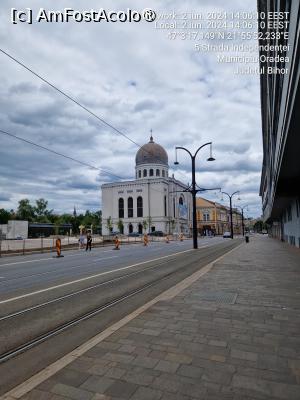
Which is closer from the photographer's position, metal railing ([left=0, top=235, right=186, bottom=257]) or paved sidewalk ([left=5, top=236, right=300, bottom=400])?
paved sidewalk ([left=5, top=236, right=300, bottom=400])

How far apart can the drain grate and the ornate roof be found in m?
93.6

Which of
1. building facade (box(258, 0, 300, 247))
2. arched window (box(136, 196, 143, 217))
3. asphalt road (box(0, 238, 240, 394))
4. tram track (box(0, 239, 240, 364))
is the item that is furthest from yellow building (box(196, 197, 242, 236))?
asphalt road (box(0, 238, 240, 394))

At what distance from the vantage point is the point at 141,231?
103125mm

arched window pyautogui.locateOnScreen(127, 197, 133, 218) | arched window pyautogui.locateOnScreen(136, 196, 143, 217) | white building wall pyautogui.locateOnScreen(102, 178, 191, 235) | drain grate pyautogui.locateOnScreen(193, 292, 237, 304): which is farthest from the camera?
arched window pyautogui.locateOnScreen(127, 197, 133, 218)

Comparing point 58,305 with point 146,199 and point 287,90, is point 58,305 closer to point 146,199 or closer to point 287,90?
point 287,90

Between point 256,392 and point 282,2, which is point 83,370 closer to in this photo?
point 256,392

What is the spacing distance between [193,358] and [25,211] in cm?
11989

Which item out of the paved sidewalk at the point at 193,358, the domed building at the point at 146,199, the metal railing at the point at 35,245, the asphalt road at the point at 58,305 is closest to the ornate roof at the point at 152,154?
the domed building at the point at 146,199

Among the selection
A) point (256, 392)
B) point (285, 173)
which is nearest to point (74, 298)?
point (256, 392)

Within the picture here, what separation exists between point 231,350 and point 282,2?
7.80m

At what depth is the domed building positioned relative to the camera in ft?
332

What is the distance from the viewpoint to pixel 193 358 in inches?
154

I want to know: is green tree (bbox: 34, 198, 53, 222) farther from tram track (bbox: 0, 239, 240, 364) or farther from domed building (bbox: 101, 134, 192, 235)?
tram track (bbox: 0, 239, 240, 364)

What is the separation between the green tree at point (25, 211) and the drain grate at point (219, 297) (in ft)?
374
